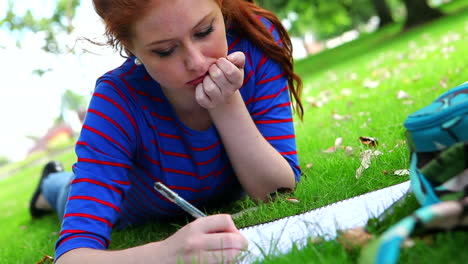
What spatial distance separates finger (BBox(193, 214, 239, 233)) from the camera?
1.30 meters

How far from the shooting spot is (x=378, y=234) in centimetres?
117

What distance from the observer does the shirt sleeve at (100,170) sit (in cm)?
150

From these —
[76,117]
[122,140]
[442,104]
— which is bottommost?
[76,117]

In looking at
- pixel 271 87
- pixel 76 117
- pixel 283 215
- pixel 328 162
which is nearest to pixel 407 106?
pixel 328 162

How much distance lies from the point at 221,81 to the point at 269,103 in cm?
39

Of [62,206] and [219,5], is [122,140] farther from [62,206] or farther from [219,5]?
[62,206]

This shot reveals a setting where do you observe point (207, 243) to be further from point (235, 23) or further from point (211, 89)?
point (235, 23)

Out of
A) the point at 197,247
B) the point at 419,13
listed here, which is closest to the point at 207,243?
the point at 197,247

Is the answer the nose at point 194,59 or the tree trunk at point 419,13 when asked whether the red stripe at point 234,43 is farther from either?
the tree trunk at point 419,13

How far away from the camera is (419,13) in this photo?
39.9 feet

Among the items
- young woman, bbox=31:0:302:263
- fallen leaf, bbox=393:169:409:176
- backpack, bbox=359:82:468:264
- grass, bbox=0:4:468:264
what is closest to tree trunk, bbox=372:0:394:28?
grass, bbox=0:4:468:264

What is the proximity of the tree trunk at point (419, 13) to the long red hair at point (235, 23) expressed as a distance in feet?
37.0

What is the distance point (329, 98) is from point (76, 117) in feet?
66.0

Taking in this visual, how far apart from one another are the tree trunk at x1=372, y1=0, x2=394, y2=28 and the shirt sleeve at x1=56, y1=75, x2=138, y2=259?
17948 mm
